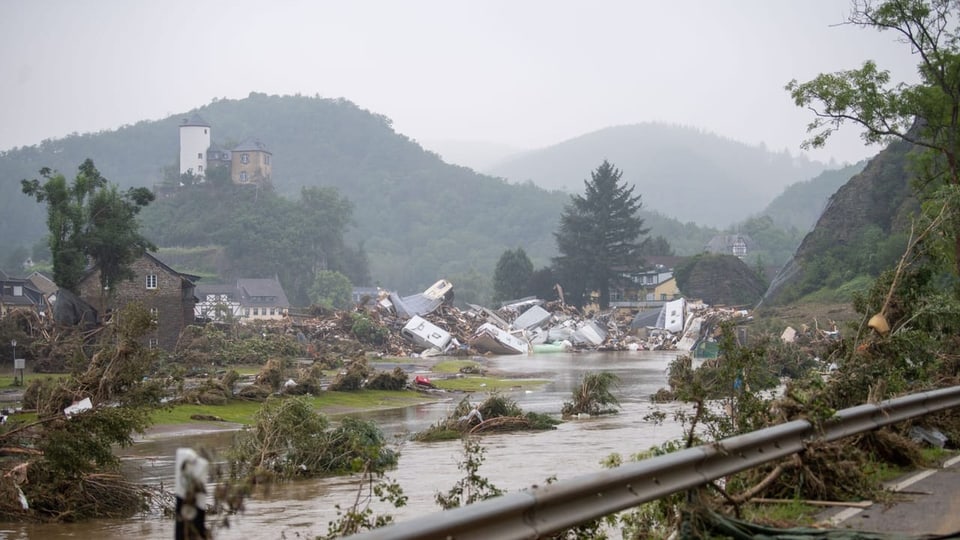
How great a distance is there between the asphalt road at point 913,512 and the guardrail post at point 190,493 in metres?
4.93

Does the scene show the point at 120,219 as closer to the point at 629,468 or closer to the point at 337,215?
the point at 629,468

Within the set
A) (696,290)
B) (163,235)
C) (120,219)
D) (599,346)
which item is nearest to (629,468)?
(120,219)

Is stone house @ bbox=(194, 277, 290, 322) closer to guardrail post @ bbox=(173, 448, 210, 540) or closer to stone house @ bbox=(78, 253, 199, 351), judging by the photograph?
stone house @ bbox=(78, 253, 199, 351)

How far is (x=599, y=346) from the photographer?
272 feet

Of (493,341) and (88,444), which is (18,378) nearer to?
(88,444)

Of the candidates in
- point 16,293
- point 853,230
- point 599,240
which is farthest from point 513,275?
point 16,293

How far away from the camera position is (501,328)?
82.9 m

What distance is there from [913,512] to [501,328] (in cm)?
7445

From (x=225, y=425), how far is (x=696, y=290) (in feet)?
274

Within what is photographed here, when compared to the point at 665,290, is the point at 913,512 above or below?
below

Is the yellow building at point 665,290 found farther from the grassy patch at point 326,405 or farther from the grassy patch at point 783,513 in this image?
the grassy patch at point 783,513

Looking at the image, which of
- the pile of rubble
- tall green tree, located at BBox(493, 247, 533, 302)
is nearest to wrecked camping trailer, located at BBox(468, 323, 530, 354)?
the pile of rubble

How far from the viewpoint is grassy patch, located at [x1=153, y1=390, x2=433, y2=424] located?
27109mm

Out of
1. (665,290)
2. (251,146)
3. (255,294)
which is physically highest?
(251,146)
